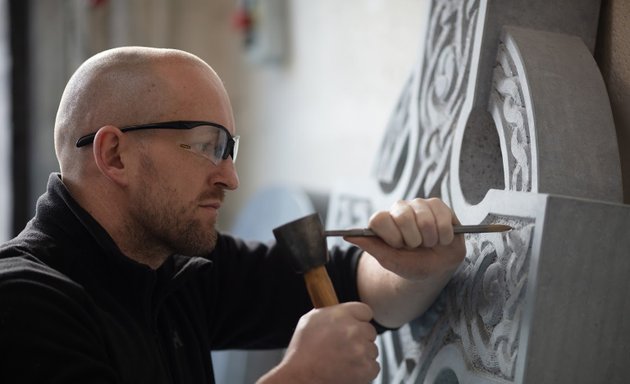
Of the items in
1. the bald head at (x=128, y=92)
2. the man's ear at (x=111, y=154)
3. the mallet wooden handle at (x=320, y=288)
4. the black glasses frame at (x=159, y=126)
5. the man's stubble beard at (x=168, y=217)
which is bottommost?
the mallet wooden handle at (x=320, y=288)

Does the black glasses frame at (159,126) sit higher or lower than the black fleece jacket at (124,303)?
higher

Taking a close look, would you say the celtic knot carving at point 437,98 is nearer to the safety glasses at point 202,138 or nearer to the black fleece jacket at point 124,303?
the black fleece jacket at point 124,303

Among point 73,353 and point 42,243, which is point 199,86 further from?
point 73,353

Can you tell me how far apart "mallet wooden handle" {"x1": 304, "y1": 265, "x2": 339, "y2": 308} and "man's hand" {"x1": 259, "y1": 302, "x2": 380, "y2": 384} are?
42mm

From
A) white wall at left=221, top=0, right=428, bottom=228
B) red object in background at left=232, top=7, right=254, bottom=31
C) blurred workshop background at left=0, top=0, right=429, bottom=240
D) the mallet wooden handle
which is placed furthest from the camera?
red object in background at left=232, top=7, right=254, bottom=31

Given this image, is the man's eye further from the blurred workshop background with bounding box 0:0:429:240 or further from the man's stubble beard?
the blurred workshop background with bounding box 0:0:429:240

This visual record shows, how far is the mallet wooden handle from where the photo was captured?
1.30 m

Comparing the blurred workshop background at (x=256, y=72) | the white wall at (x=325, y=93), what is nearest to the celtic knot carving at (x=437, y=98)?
the white wall at (x=325, y=93)

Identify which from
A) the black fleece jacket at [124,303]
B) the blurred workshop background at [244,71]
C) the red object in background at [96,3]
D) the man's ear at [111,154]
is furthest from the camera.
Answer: the red object in background at [96,3]

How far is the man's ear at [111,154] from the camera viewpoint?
4.83 ft

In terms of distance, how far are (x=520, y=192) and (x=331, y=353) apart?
42 centimetres

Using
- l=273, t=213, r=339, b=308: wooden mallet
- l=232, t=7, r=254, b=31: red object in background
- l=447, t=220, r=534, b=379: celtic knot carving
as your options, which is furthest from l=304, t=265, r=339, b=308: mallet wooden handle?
l=232, t=7, r=254, b=31: red object in background

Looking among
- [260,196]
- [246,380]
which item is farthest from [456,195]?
[260,196]

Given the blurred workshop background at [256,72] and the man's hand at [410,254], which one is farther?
the blurred workshop background at [256,72]
